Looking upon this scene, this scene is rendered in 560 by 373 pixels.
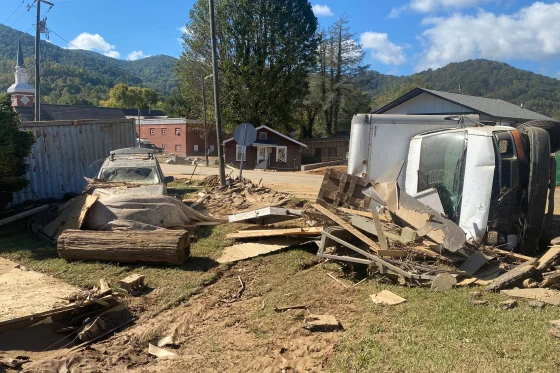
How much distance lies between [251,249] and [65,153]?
30.6ft

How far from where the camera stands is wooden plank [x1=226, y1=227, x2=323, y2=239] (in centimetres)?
715

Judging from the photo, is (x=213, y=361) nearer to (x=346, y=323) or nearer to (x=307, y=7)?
(x=346, y=323)

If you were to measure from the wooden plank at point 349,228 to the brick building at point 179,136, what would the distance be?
137 ft

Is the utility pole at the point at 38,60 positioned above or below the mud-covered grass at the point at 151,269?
above

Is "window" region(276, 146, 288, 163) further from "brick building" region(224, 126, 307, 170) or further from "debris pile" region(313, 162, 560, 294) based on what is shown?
"debris pile" region(313, 162, 560, 294)

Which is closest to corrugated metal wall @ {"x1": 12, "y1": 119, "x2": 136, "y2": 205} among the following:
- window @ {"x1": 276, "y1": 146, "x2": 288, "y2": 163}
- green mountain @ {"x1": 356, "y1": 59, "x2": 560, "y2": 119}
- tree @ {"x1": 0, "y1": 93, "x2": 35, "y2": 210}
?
tree @ {"x1": 0, "y1": 93, "x2": 35, "y2": 210}

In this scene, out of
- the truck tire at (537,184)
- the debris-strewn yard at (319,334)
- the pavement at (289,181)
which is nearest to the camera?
the debris-strewn yard at (319,334)

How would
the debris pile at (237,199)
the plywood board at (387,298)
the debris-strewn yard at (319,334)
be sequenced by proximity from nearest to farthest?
1. the debris-strewn yard at (319,334)
2. the plywood board at (387,298)
3. the debris pile at (237,199)

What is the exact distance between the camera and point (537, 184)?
223 inches

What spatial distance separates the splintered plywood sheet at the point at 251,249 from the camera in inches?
285

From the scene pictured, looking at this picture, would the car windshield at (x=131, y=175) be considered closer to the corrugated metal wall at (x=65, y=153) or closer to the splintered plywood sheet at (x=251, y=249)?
the corrugated metal wall at (x=65, y=153)

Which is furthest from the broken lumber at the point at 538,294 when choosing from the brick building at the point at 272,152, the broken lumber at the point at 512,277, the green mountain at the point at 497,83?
the green mountain at the point at 497,83

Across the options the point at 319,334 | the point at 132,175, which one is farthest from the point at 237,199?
the point at 319,334

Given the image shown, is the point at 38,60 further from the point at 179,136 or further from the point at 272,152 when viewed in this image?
the point at 179,136
